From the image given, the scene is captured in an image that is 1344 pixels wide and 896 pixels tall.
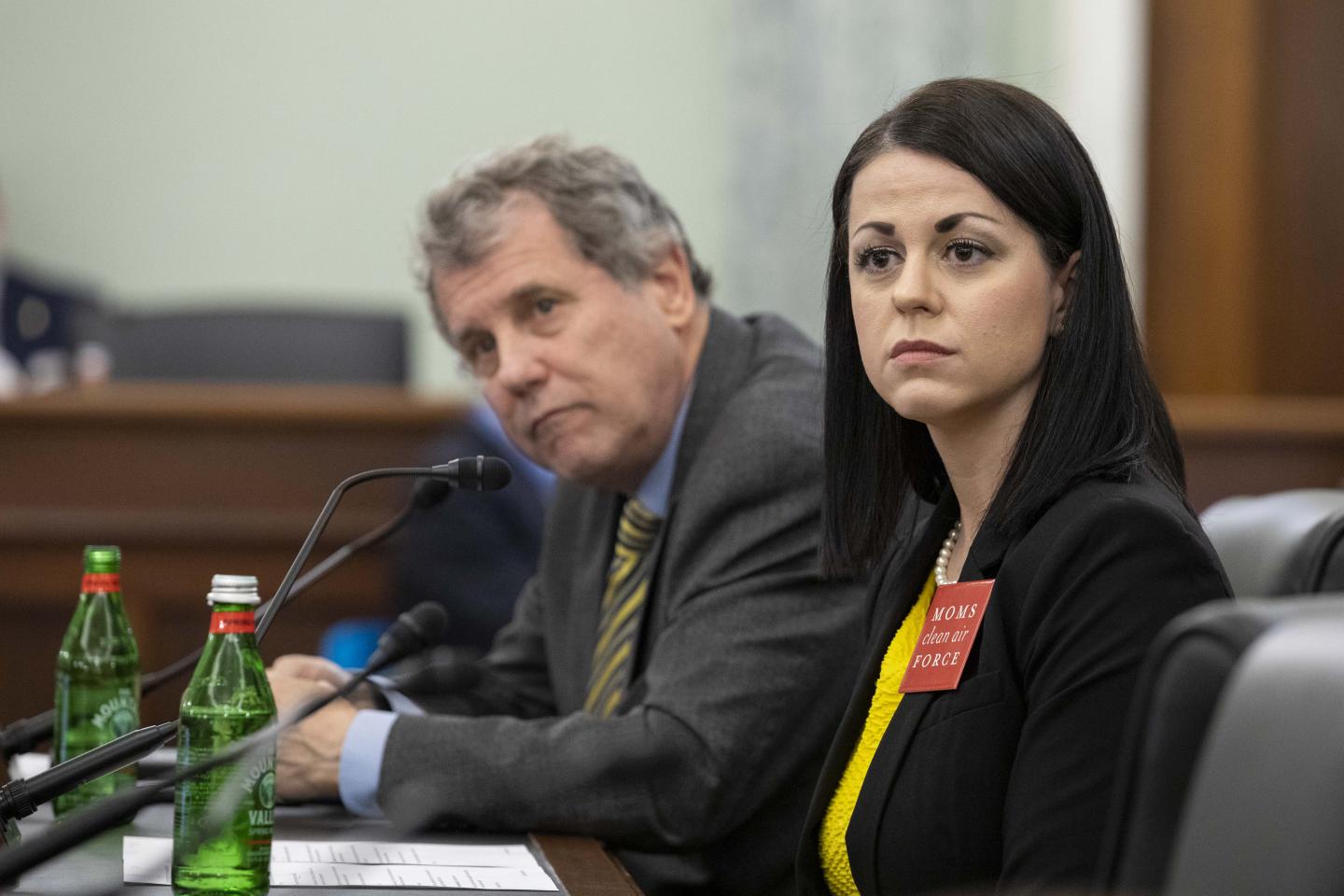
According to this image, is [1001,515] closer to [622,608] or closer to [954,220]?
[954,220]

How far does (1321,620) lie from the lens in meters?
0.71

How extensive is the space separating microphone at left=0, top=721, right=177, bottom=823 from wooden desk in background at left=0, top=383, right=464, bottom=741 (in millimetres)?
2211

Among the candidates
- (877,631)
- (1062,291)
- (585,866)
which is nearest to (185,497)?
(585,866)

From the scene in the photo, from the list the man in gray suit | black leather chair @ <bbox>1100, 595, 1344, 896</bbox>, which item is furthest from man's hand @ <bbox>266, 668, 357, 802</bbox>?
black leather chair @ <bbox>1100, 595, 1344, 896</bbox>

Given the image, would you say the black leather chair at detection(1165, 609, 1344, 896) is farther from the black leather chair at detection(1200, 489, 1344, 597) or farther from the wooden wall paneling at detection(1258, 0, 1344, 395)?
the wooden wall paneling at detection(1258, 0, 1344, 395)

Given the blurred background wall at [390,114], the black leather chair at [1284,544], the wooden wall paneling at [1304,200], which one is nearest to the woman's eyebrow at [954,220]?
the black leather chair at [1284,544]

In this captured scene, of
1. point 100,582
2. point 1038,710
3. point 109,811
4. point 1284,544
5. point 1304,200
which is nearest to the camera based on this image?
point 109,811

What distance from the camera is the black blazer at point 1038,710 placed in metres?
1.18

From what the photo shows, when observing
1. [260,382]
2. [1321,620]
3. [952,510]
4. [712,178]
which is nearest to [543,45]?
[712,178]

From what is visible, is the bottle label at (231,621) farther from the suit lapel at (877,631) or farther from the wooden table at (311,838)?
the suit lapel at (877,631)

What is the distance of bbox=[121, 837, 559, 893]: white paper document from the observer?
56.0 inches

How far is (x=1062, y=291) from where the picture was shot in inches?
55.8

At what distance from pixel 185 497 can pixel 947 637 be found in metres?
2.70

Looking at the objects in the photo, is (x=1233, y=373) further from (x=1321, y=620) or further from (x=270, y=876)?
(x=1321, y=620)
